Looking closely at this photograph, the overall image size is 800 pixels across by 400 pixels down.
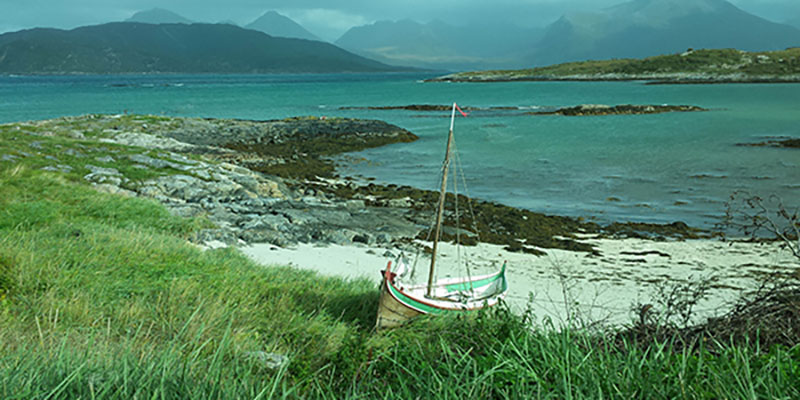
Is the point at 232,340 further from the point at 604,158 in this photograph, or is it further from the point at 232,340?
the point at 604,158

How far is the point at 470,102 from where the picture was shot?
79.8 meters

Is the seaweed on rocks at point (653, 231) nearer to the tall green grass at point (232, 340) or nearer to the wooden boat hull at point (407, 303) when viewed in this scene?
the wooden boat hull at point (407, 303)

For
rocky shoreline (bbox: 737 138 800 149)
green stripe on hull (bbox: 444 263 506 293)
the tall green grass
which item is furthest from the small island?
the tall green grass

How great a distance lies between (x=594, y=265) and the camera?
1305 cm

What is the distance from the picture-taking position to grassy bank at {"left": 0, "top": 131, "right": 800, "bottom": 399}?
2.80 m

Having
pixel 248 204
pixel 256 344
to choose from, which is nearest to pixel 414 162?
pixel 248 204

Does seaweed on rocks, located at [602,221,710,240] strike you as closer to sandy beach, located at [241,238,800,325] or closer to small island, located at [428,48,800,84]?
sandy beach, located at [241,238,800,325]

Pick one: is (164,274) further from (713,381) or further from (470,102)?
(470,102)

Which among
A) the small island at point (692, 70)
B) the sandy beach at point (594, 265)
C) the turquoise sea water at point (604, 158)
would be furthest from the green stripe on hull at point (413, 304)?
the small island at point (692, 70)

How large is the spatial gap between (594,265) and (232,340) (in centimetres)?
1025

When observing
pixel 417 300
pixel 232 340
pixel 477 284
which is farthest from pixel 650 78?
pixel 232 340

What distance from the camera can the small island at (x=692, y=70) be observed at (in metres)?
109

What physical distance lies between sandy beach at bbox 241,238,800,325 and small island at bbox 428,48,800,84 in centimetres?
10566

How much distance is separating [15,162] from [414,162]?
19731 millimetres
